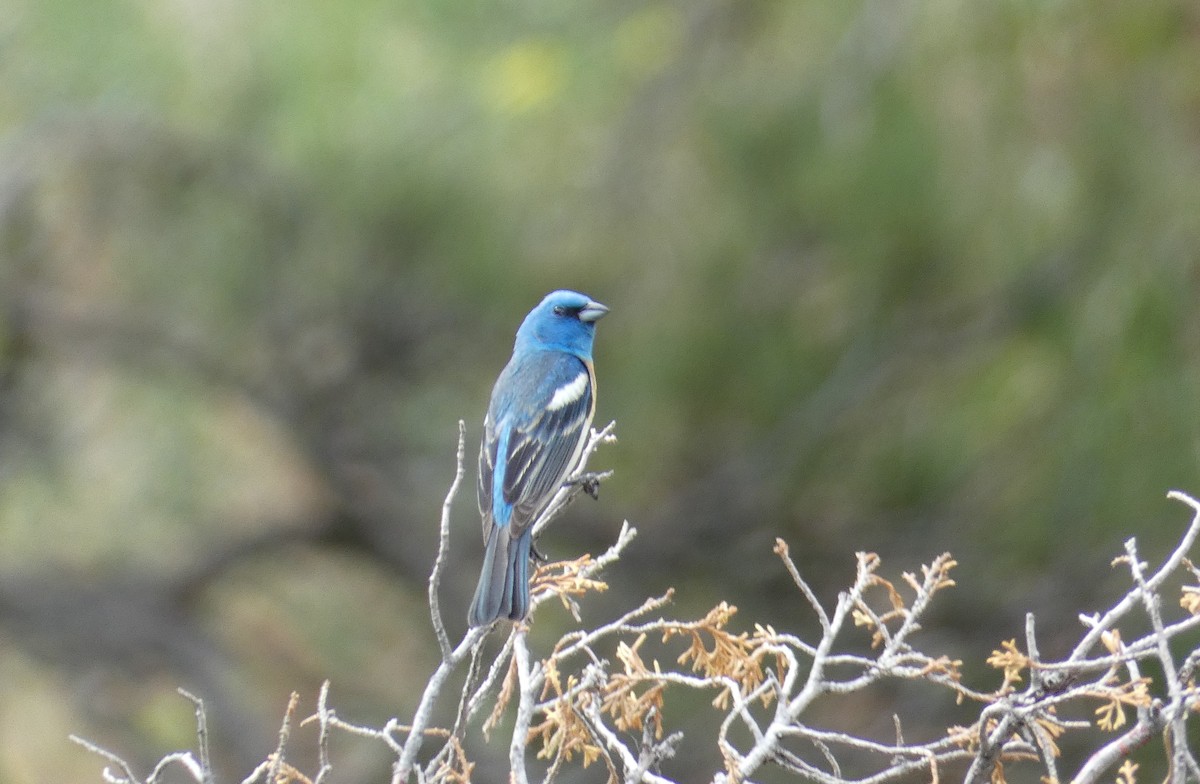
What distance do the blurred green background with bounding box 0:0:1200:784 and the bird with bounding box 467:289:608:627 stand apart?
0.46 metres

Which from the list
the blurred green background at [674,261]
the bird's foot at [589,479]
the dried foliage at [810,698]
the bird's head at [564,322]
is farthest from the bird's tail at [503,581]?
the blurred green background at [674,261]

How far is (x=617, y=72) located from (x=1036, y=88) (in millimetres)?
1172

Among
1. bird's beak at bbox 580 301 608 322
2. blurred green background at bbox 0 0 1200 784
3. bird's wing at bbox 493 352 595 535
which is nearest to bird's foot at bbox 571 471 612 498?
bird's wing at bbox 493 352 595 535

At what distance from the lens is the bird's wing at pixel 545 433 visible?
131 inches

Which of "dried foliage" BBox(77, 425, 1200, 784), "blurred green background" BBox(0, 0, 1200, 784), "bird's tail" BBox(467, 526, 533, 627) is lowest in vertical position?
"dried foliage" BBox(77, 425, 1200, 784)

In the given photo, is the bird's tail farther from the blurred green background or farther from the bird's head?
the blurred green background

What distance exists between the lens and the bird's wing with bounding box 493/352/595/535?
3334mm

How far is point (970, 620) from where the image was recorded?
15.8ft

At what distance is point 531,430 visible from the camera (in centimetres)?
359

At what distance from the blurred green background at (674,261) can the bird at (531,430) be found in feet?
1.50

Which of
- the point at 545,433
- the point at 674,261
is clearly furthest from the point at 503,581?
the point at 674,261

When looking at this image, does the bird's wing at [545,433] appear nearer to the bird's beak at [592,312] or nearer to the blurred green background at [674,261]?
the bird's beak at [592,312]

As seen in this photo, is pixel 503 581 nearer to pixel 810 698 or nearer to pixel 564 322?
pixel 810 698

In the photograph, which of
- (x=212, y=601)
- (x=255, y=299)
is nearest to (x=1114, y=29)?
(x=255, y=299)
